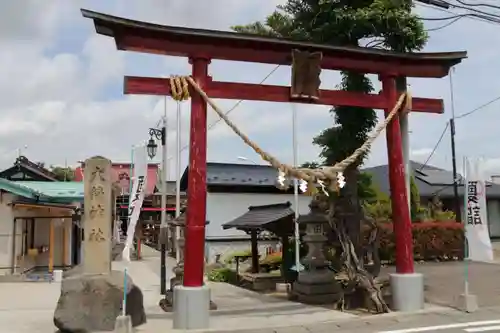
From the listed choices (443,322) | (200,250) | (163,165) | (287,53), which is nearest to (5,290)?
(163,165)

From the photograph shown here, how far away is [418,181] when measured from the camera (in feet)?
116

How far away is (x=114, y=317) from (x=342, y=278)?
28.5ft

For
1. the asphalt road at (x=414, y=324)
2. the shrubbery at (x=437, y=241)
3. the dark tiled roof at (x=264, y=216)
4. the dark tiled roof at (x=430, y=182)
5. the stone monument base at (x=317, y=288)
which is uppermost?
the dark tiled roof at (x=430, y=182)

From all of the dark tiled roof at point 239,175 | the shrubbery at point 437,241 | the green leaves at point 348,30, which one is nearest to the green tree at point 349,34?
the green leaves at point 348,30

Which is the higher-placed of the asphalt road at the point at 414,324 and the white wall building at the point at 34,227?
the white wall building at the point at 34,227

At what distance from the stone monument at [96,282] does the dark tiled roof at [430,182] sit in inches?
902

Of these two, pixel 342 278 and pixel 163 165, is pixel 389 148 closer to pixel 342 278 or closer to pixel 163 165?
pixel 342 278

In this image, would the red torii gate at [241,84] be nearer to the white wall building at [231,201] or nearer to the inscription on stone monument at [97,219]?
the inscription on stone monument at [97,219]

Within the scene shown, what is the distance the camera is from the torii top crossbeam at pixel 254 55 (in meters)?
10.4

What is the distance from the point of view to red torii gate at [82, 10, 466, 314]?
10391 millimetres

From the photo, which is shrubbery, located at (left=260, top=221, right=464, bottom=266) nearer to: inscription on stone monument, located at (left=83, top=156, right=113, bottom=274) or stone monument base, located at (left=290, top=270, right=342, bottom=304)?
stone monument base, located at (left=290, top=270, right=342, bottom=304)

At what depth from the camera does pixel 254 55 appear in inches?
454

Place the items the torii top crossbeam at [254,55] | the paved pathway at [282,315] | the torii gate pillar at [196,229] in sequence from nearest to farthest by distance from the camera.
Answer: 1. the torii gate pillar at [196,229]
2. the paved pathway at [282,315]
3. the torii top crossbeam at [254,55]

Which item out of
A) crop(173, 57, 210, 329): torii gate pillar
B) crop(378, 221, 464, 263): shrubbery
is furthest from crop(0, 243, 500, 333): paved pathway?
crop(378, 221, 464, 263): shrubbery
